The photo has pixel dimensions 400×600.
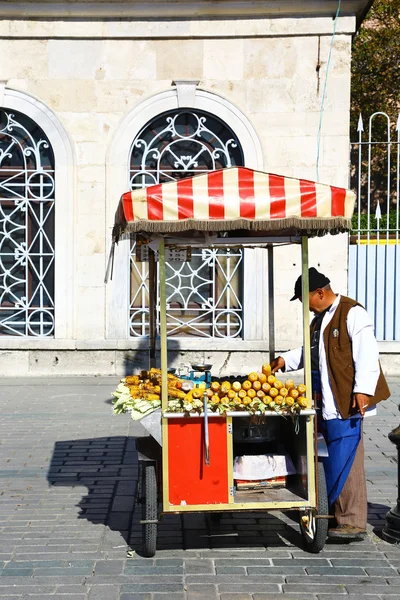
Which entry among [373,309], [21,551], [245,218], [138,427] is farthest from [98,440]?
[373,309]

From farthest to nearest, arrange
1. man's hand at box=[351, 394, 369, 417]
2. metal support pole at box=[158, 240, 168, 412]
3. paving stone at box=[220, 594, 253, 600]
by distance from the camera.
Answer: man's hand at box=[351, 394, 369, 417] → metal support pole at box=[158, 240, 168, 412] → paving stone at box=[220, 594, 253, 600]

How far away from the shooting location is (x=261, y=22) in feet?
40.7

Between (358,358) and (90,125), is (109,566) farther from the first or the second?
(90,125)

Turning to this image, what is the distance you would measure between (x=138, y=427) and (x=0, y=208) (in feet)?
15.6

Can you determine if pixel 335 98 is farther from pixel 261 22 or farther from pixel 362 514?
pixel 362 514

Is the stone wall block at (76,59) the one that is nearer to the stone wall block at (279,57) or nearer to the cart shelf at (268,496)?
the stone wall block at (279,57)

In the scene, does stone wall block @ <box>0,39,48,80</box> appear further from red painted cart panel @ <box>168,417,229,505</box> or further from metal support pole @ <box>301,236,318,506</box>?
red painted cart panel @ <box>168,417,229,505</box>

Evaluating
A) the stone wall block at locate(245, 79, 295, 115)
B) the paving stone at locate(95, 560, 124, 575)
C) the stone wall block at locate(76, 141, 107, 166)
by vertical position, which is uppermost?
the stone wall block at locate(245, 79, 295, 115)

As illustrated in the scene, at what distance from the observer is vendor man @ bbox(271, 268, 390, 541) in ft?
18.9

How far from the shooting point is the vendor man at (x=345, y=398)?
575 cm

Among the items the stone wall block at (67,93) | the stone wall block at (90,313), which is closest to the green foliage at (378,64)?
the stone wall block at (67,93)

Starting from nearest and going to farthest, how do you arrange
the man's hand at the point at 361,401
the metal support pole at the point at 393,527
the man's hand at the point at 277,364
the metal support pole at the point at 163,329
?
the metal support pole at the point at 163,329 < the man's hand at the point at 361,401 < the metal support pole at the point at 393,527 < the man's hand at the point at 277,364

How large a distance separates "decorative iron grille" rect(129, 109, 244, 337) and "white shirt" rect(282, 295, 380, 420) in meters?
6.74

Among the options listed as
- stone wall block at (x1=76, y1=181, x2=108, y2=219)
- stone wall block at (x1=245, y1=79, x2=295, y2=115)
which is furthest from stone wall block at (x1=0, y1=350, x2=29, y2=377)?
stone wall block at (x1=245, y1=79, x2=295, y2=115)
